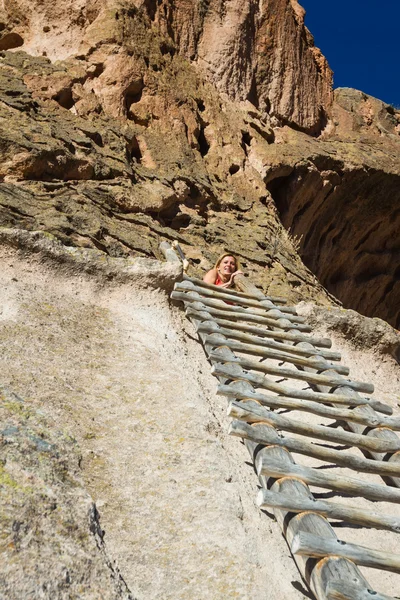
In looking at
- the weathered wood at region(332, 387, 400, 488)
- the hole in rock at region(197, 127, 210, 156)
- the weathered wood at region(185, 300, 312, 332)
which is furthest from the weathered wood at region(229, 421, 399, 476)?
the hole in rock at region(197, 127, 210, 156)

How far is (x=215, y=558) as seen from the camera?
2602 mm

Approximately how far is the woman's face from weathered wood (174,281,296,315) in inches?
24.6

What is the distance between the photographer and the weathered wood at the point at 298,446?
320 cm

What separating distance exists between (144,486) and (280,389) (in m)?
1.26

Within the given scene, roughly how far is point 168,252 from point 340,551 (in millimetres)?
4145

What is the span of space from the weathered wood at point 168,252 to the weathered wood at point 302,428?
9.10 feet

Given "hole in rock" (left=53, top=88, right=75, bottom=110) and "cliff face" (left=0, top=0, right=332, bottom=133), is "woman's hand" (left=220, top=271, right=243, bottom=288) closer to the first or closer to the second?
"hole in rock" (left=53, top=88, right=75, bottom=110)

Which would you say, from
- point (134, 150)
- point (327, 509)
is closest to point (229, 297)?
point (327, 509)

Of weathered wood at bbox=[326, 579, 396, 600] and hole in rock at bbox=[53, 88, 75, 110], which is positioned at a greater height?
hole in rock at bbox=[53, 88, 75, 110]

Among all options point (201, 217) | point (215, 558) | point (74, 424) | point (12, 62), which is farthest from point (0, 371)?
point (12, 62)

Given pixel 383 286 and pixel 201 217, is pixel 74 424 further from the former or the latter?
pixel 383 286

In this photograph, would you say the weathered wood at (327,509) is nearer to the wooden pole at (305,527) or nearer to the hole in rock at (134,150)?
the wooden pole at (305,527)

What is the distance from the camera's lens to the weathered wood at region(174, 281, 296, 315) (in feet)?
17.3

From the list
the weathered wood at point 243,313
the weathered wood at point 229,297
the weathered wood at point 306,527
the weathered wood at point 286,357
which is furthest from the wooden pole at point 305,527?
the weathered wood at point 229,297
